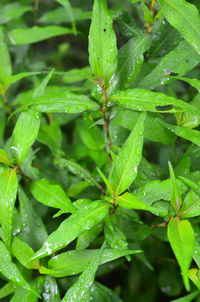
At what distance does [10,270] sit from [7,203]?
6.4 inches

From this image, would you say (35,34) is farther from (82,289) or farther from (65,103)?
(82,289)

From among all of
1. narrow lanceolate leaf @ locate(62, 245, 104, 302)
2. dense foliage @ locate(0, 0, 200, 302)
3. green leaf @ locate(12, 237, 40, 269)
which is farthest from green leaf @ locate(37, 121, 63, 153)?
narrow lanceolate leaf @ locate(62, 245, 104, 302)

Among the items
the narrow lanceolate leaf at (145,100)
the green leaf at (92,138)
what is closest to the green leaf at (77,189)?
the green leaf at (92,138)

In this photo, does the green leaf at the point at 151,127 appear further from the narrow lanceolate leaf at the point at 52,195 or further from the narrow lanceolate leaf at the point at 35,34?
the narrow lanceolate leaf at the point at 35,34

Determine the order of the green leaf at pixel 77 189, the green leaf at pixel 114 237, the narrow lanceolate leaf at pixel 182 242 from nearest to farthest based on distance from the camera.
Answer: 1. the narrow lanceolate leaf at pixel 182 242
2. the green leaf at pixel 114 237
3. the green leaf at pixel 77 189

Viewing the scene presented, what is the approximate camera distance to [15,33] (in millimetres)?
1308

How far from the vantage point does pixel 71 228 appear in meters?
0.73

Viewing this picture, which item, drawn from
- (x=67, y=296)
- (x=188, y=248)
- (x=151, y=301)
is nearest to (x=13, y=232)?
(x=67, y=296)

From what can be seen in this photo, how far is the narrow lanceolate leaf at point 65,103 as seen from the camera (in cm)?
80

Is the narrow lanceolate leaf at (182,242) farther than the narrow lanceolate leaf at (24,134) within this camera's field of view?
No

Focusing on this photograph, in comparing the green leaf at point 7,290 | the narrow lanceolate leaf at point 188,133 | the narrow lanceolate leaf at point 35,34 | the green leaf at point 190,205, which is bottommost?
the green leaf at point 7,290

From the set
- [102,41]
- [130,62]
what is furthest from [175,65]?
[102,41]

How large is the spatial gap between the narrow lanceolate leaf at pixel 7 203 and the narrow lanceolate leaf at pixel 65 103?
0.67 ft

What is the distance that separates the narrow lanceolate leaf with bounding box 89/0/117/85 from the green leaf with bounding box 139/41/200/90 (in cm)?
17
